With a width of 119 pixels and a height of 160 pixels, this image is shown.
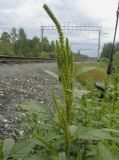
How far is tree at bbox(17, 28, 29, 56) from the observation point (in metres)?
88.0

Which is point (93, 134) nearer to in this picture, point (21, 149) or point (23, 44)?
point (21, 149)

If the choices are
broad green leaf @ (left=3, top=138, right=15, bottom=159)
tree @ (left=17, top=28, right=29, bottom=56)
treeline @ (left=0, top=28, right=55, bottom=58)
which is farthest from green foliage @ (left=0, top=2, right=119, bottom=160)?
tree @ (left=17, top=28, right=29, bottom=56)

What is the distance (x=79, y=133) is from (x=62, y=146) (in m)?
0.31

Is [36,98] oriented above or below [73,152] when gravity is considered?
below

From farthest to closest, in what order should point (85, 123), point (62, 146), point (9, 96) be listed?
point (9, 96) < point (85, 123) < point (62, 146)

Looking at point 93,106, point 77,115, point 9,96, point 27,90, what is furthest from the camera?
point 27,90

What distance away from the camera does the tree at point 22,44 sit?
289ft

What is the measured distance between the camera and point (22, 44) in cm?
9325

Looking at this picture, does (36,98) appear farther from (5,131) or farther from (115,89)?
(115,89)

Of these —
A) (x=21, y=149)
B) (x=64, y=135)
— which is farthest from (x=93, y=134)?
(x=21, y=149)

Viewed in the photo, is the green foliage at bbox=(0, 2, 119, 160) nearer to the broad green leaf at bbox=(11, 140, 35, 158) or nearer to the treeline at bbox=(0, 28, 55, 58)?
the broad green leaf at bbox=(11, 140, 35, 158)

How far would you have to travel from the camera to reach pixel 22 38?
9769 centimetres

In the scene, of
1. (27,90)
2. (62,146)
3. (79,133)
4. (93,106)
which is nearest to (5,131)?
(93,106)

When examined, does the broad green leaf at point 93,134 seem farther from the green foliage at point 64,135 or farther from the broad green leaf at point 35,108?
the broad green leaf at point 35,108
